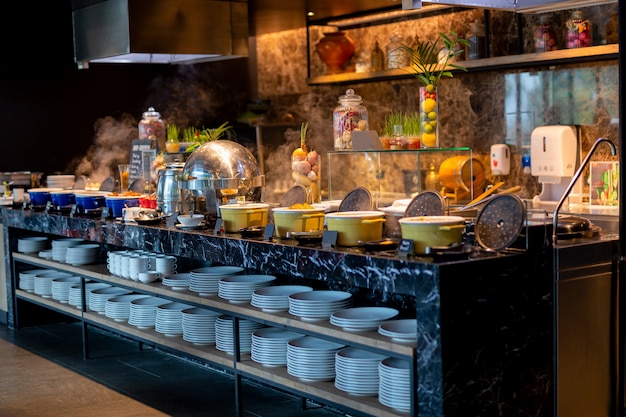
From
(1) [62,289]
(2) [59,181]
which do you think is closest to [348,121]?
(1) [62,289]

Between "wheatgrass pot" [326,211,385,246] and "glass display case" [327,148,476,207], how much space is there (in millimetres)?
615

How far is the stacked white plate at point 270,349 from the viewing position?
4.20m

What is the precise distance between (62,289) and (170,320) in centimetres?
167

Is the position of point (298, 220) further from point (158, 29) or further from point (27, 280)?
point (27, 280)

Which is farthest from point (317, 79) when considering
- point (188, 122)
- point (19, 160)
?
point (19, 160)

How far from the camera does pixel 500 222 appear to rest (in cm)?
354

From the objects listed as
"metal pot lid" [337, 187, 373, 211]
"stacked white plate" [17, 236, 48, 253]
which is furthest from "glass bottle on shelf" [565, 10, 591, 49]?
"stacked white plate" [17, 236, 48, 253]

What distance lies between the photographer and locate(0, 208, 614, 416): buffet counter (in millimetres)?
3191

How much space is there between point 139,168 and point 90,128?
2.74 metres

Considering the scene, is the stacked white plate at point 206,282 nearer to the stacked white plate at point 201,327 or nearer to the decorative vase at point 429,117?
the stacked white plate at point 201,327

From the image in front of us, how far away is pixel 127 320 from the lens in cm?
555

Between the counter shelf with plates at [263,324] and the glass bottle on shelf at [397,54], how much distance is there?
10.8ft

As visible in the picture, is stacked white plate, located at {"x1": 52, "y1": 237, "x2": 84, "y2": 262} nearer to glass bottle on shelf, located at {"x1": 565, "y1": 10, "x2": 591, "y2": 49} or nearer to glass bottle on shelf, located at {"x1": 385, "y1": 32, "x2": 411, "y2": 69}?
glass bottle on shelf, located at {"x1": 385, "y1": 32, "x2": 411, "y2": 69}

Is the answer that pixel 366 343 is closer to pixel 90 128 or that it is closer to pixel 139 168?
pixel 139 168
